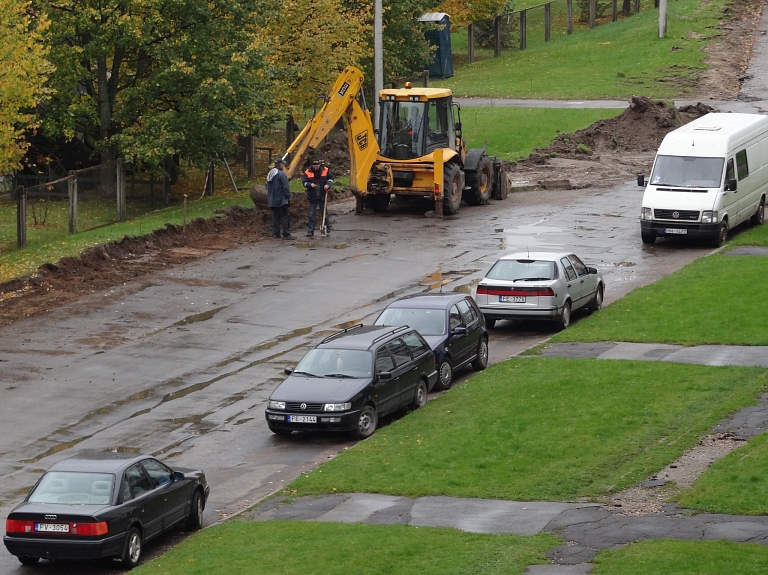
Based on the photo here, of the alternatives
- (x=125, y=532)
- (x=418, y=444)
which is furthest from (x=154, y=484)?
(x=418, y=444)

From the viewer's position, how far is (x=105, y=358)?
79.4 ft

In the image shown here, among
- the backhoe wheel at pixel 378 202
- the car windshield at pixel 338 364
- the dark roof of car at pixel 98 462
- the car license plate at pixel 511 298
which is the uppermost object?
the backhoe wheel at pixel 378 202

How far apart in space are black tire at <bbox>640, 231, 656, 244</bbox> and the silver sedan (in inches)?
295

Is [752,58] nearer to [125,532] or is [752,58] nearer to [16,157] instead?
[16,157]

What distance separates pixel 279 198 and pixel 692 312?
12880mm

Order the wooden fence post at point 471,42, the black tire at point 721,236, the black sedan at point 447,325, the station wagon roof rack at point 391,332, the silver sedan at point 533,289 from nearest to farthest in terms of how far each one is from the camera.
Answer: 1. the station wagon roof rack at point 391,332
2. the black sedan at point 447,325
3. the silver sedan at point 533,289
4. the black tire at point 721,236
5. the wooden fence post at point 471,42

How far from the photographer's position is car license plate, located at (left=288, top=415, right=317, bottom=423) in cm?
1936

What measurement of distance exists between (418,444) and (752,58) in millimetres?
50008

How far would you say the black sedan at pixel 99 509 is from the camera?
14414 mm

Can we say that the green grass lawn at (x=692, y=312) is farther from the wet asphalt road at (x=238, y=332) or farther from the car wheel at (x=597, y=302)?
the wet asphalt road at (x=238, y=332)

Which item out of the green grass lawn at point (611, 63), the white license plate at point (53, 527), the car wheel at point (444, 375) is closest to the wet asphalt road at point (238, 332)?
the white license plate at point (53, 527)

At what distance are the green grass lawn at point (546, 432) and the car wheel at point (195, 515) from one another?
4.72ft

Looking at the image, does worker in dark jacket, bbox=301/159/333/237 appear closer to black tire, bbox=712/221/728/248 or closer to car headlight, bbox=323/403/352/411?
black tire, bbox=712/221/728/248

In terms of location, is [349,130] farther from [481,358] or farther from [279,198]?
[481,358]
